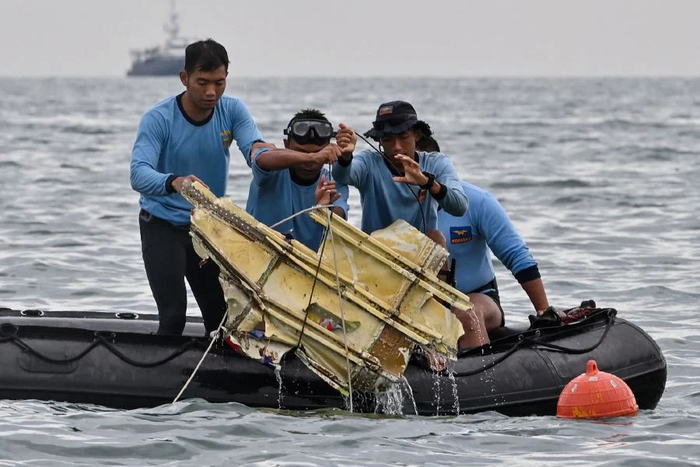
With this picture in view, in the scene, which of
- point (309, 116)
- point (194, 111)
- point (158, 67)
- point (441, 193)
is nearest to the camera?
point (441, 193)

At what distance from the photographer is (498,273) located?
661 inches

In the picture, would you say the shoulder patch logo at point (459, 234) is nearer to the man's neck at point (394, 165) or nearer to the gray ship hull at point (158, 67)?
the man's neck at point (394, 165)

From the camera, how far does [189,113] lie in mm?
8891

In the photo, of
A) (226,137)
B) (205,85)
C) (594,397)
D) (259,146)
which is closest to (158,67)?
(226,137)

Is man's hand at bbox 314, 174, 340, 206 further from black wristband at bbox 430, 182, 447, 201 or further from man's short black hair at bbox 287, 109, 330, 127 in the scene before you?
black wristband at bbox 430, 182, 447, 201

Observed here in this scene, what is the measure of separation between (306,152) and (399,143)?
550 millimetres

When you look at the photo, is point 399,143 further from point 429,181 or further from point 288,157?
point 288,157

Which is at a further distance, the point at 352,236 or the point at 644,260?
the point at 644,260

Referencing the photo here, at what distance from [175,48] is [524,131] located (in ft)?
375

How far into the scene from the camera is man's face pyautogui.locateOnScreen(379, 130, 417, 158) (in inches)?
340

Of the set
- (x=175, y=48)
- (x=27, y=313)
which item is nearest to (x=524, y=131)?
(x=27, y=313)

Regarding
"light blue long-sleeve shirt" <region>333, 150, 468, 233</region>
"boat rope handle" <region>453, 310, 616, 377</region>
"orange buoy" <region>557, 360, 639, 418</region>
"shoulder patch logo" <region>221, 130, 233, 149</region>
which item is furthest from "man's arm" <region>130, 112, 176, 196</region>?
"orange buoy" <region>557, 360, 639, 418</region>

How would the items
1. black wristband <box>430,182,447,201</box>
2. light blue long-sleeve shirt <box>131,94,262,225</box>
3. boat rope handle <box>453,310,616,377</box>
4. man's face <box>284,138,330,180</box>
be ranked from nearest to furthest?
black wristband <box>430,182,447,201</box>
man's face <box>284,138,330,180</box>
light blue long-sleeve shirt <box>131,94,262,225</box>
boat rope handle <box>453,310,616,377</box>

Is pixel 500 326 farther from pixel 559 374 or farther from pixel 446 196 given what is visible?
pixel 446 196
